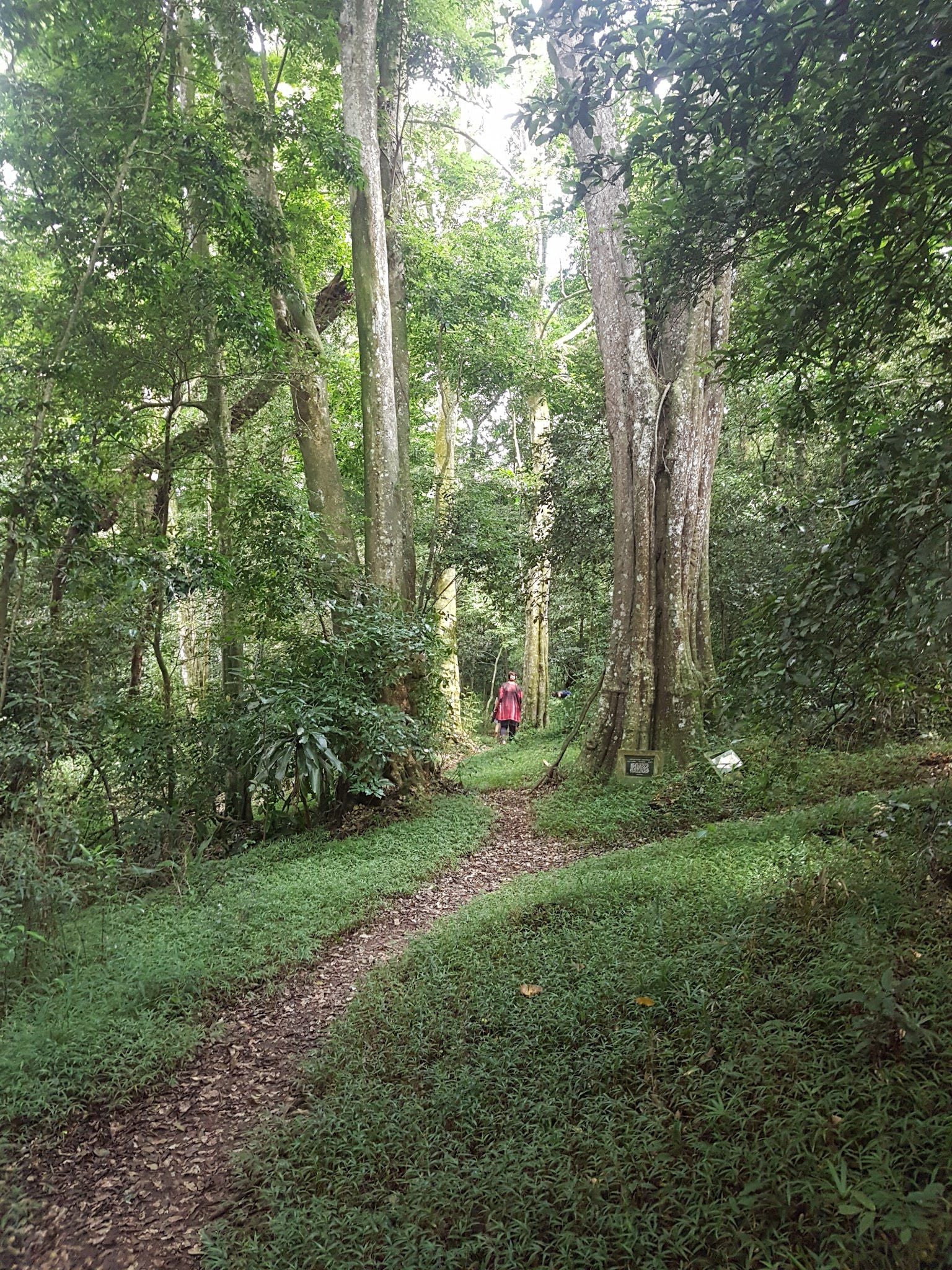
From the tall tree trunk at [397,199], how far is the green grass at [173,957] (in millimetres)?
4496

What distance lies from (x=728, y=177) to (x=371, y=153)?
26.1ft

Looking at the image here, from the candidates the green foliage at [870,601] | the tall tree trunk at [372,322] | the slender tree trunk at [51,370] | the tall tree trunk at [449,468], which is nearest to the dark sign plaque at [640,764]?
the tall tree trunk at [372,322]

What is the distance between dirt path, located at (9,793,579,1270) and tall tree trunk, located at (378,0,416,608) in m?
6.57

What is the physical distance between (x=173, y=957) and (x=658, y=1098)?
10.4ft

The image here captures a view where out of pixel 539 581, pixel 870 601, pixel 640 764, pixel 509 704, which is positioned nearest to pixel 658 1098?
pixel 870 601

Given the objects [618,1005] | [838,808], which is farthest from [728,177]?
[838,808]

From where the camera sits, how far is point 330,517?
31.2 feet

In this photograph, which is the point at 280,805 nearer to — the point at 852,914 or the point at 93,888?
the point at 93,888

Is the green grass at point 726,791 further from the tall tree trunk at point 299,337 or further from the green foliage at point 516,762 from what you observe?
the tall tree trunk at point 299,337

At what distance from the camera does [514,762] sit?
40.8 ft

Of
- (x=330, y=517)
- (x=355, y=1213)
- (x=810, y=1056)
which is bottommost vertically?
(x=355, y=1213)

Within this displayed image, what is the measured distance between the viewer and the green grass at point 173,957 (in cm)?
361

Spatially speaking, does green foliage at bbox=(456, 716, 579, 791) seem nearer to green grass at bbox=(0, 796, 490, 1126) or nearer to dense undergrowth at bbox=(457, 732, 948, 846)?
dense undergrowth at bbox=(457, 732, 948, 846)

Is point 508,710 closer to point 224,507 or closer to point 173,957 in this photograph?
point 224,507
